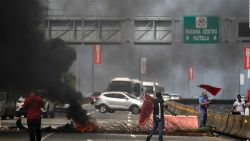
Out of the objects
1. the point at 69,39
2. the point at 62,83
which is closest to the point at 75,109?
the point at 62,83

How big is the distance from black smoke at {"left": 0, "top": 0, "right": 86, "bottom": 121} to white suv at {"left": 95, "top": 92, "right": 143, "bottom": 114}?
22350 mm

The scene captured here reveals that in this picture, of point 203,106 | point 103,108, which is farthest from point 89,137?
point 103,108

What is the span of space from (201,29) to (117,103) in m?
8.68

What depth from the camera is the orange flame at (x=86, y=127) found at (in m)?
25.8

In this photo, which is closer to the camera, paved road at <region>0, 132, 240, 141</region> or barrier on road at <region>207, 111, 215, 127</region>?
paved road at <region>0, 132, 240, 141</region>

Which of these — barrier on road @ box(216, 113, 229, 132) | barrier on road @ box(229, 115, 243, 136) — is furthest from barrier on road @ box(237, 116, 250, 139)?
barrier on road @ box(216, 113, 229, 132)

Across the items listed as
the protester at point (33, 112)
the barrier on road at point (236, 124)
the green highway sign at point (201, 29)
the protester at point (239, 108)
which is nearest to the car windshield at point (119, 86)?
the green highway sign at point (201, 29)

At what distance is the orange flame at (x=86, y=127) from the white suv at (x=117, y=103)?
22.9 m

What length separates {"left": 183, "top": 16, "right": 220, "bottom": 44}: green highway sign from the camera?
45906 mm

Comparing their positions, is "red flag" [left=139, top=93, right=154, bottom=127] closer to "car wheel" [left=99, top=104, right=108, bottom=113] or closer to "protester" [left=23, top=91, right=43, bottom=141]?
"protester" [left=23, top=91, right=43, bottom=141]

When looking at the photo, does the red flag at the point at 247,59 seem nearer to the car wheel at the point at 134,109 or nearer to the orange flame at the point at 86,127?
the car wheel at the point at 134,109

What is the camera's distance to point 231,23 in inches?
1836

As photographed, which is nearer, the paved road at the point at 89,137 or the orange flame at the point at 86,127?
the paved road at the point at 89,137

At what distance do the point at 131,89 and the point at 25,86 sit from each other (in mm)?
35720
